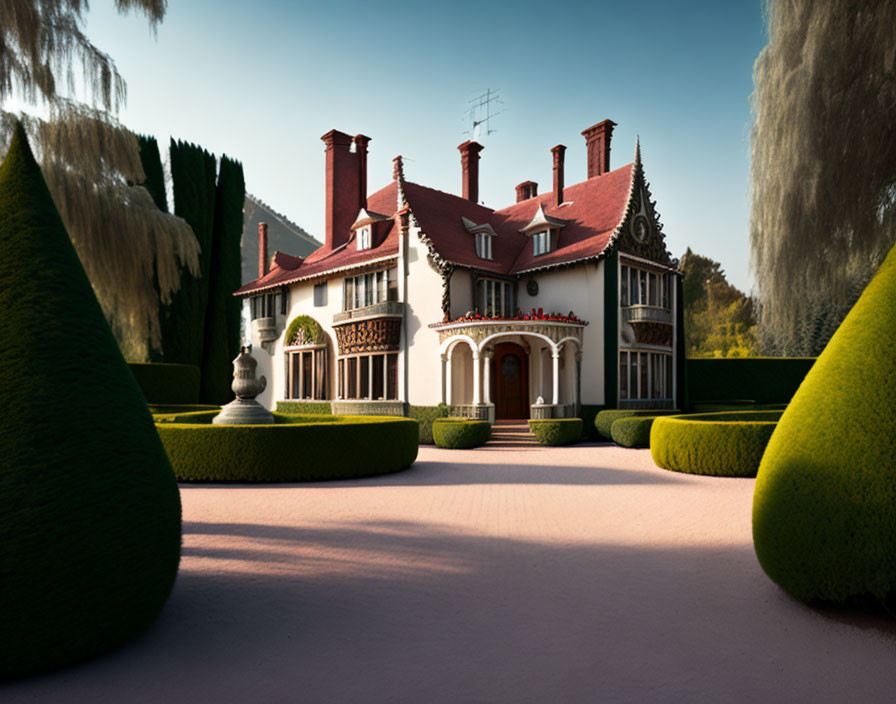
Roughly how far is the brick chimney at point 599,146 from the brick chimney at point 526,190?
4340mm

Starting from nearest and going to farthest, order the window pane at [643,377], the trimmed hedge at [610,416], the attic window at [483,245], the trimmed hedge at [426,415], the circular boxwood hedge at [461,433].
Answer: the circular boxwood hedge at [461,433], the trimmed hedge at [610,416], the trimmed hedge at [426,415], the window pane at [643,377], the attic window at [483,245]

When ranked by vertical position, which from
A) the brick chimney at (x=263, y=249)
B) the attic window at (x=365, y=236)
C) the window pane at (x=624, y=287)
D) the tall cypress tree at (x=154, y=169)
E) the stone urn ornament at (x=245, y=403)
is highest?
the tall cypress tree at (x=154, y=169)

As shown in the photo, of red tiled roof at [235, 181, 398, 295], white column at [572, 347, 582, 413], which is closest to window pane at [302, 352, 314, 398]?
red tiled roof at [235, 181, 398, 295]

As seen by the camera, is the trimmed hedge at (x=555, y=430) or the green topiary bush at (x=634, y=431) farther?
the trimmed hedge at (x=555, y=430)

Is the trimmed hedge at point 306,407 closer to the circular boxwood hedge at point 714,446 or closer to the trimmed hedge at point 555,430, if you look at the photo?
the trimmed hedge at point 555,430

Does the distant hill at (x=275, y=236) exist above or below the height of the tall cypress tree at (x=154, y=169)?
above

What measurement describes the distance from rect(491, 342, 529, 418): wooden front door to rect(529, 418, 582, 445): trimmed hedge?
3.09m

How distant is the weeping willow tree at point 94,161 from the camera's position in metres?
11.0

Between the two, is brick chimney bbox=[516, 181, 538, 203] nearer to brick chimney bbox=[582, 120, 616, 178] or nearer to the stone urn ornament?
brick chimney bbox=[582, 120, 616, 178]

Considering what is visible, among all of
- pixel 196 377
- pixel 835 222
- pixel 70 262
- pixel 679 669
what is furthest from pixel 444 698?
pixel 196 377

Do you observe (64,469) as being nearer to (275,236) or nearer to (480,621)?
(480,621)

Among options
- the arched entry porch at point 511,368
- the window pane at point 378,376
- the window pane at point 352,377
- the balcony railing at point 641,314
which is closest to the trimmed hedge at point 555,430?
the arched entry porch at point 511,368

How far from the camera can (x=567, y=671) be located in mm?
3957

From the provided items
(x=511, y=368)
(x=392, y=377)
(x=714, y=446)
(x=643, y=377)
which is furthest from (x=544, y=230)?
(x=714, y=446)
